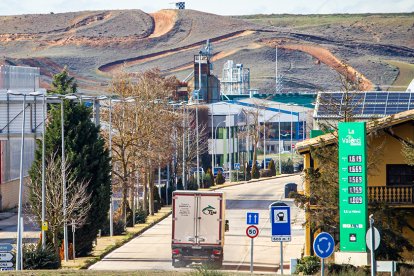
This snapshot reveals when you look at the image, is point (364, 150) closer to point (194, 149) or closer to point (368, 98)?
point (368, 98)

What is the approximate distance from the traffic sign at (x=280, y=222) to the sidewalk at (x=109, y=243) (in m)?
12.2

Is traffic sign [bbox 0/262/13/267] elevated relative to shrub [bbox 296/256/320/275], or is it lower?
elevated

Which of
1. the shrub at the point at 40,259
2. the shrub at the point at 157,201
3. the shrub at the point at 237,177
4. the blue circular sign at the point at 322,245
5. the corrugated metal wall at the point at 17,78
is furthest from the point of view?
the shrub at the point at 237,177

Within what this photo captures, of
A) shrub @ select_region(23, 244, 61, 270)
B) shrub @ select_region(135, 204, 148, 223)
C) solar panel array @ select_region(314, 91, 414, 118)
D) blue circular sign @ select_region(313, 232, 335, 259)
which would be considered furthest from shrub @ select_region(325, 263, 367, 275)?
shrub @ select_region(135, 204, 148, 223)

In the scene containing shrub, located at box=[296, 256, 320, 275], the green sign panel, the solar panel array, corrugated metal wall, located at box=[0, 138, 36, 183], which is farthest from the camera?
corrugated metal wall, located at box=[0, 138, 36, 183]

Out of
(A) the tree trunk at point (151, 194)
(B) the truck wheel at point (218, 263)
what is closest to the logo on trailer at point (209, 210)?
(B) the truck wheel at point (218, 263)

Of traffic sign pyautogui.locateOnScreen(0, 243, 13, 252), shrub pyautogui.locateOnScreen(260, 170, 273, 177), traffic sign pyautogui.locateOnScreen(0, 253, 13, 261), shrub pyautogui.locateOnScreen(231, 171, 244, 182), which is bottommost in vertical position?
traffic sign pyautogui.locateOnScreen(0, 253, 13, 261)

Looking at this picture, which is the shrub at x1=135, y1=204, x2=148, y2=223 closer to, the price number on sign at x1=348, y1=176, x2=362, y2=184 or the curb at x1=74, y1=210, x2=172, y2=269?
the curb at x1=74, y1=210, x2=172, y2=269

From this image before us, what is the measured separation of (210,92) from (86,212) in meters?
103

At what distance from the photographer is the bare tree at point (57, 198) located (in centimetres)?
4500

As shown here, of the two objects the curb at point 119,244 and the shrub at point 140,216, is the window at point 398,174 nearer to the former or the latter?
the curb at point 119,244

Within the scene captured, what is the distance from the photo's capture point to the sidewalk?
148 feet

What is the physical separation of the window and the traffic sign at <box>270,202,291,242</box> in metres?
13.4

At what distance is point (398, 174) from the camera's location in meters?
45.7
